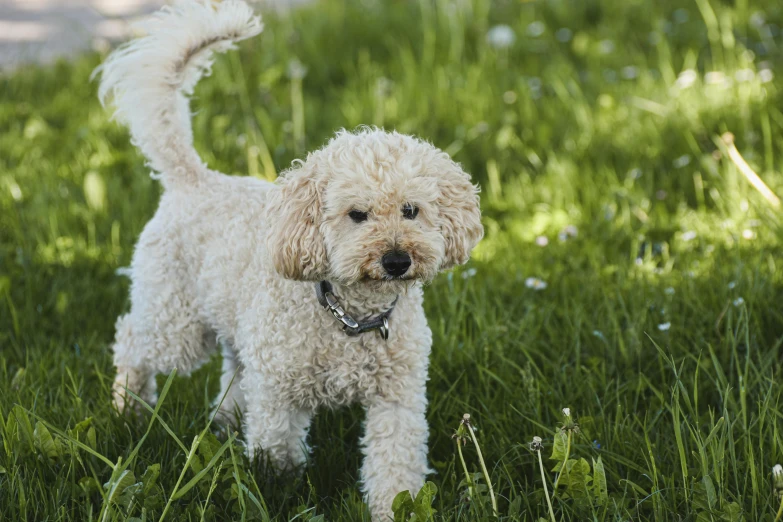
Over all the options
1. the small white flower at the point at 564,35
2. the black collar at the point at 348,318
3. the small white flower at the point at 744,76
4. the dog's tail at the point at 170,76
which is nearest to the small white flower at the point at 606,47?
the small white flower at the point at 564,35

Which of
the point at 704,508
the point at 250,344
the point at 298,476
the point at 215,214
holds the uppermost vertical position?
the point at 215,214

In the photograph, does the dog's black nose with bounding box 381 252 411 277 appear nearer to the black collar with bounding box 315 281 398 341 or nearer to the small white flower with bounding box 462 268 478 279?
the black collar with bounding box 315 281 398 341

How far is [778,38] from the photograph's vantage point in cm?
634

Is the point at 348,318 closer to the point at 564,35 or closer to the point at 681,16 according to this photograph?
the point at 564,35

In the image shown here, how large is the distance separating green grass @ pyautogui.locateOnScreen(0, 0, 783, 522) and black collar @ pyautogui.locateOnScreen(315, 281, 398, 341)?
20.3 inches

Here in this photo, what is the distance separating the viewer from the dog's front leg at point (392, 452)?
282 cm

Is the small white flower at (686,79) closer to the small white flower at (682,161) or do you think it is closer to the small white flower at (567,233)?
the small white flower at (682,161)

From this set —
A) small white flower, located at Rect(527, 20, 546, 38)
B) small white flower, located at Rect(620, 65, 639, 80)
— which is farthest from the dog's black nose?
small white flower, located at Rect(527, 20, 546, 38)

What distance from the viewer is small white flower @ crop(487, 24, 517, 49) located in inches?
259

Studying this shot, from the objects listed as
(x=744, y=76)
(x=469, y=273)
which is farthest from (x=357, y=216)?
(x=744, y=76)

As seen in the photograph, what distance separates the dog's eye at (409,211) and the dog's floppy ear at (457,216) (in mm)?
92

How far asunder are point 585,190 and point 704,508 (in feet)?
8.60

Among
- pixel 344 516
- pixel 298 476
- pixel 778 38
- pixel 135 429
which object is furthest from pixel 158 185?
pixel 778 38

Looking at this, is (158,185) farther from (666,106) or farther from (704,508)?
(704,508)
